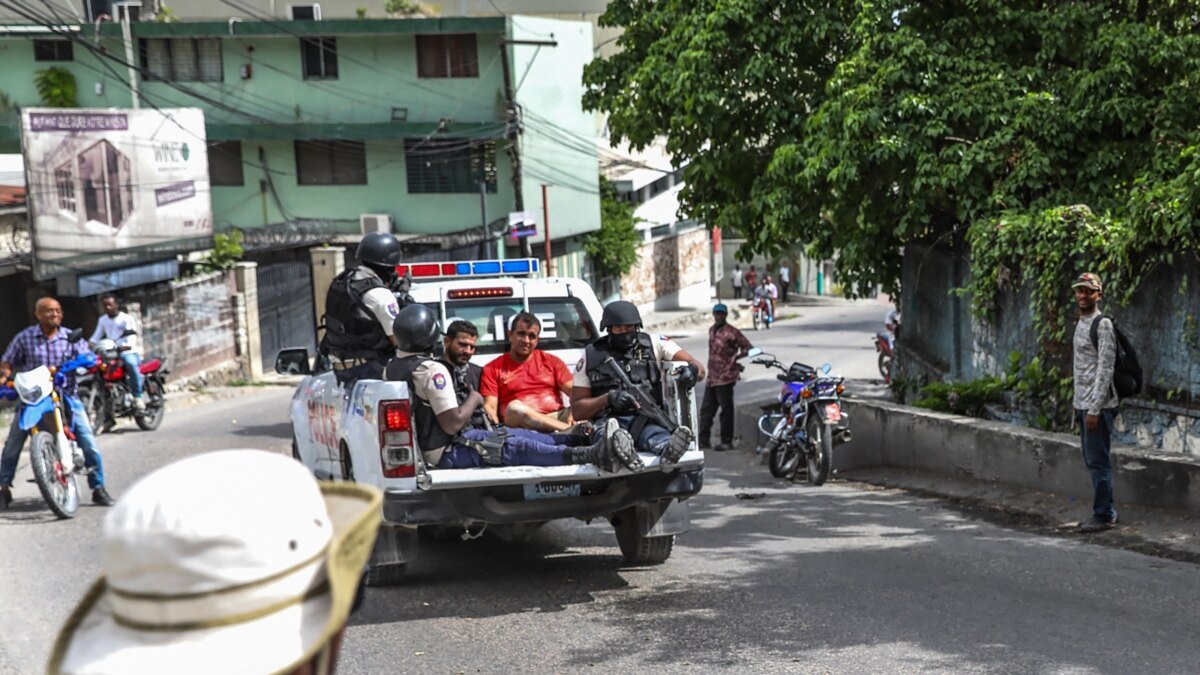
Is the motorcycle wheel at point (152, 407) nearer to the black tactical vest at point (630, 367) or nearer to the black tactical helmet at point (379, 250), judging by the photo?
the black tactical helmet at point (379, 250)

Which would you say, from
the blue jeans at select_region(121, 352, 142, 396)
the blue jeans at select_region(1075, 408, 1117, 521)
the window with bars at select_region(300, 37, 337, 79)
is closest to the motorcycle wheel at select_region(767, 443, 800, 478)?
the blue jeans at select_region(1075, 408, 1117, 521)

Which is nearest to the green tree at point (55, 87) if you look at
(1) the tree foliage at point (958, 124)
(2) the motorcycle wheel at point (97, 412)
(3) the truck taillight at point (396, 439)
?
(2) the motorcycle wheel at point (97, 412)

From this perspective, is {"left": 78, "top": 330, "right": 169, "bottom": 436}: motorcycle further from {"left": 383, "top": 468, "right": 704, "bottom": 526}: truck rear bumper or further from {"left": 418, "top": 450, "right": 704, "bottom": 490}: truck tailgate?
{"left": 418, "top": 450, "right": 704, "bottom": 490}: truck tailgate

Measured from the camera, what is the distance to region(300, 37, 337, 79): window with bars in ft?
118

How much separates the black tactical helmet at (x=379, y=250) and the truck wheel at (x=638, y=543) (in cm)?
239

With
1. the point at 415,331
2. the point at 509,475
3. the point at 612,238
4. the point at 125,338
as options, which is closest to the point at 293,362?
the point at 415,331

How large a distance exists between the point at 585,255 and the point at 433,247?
6.94m

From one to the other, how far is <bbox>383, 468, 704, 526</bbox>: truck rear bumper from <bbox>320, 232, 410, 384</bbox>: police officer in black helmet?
1332 mm

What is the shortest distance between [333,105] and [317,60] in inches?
47.7

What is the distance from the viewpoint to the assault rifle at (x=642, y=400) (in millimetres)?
8422

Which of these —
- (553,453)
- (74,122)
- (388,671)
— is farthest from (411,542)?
(74,122)

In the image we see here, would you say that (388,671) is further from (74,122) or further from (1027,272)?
(74,122)

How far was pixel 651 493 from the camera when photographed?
328 inches

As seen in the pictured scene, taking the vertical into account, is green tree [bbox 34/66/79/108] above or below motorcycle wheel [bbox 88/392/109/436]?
above
